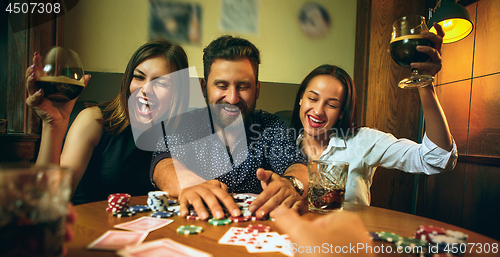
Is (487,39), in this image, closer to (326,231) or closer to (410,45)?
(410,45)

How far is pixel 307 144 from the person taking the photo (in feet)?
6.49

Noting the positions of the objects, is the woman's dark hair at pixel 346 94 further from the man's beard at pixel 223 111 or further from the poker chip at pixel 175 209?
the poker chip at pixel 175 209

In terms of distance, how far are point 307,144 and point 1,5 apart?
2.34 metres

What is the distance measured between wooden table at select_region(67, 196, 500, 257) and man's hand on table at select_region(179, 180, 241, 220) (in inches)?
1.4

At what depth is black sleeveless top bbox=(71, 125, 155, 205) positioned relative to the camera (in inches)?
67.6

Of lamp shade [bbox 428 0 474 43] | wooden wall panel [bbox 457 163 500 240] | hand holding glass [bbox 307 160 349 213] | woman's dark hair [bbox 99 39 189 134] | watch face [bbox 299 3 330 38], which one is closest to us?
hand holding glass [bbox 307 160 349 213]

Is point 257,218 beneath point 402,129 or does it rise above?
beneath

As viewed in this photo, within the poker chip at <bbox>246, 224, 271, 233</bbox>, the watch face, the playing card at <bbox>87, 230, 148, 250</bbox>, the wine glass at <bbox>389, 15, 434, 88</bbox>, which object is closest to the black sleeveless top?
the playing card at <bbox>87, 230, 148, 250</bbox>

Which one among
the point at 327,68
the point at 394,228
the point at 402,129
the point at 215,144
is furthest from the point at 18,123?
the point at 402,129

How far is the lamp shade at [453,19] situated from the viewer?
1996 mm

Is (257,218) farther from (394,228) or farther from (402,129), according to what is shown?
(402,129)

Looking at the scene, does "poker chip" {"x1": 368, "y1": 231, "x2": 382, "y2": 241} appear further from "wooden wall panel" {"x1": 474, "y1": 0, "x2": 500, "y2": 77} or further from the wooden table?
"wooden wall panel" {"x1": 474, "y1": 0, "x2": 500, "y2": 77}

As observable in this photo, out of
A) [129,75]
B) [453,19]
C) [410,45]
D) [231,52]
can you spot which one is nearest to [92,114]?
[129,75]

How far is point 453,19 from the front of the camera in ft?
6.91
